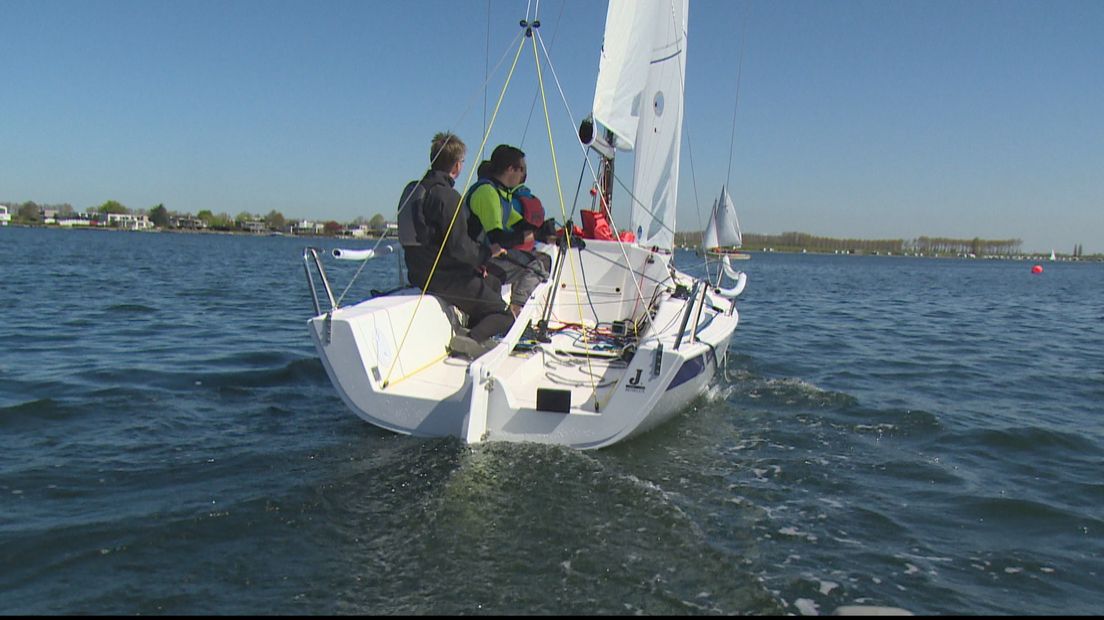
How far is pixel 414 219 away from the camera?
5203 mm

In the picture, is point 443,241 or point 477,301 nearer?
point 443,241

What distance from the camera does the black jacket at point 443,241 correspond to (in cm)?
513

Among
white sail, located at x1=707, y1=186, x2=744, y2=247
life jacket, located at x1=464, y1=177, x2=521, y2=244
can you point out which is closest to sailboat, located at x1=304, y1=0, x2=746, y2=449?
life jacket, located at x1=464, y1=177, x2=521, y2=244

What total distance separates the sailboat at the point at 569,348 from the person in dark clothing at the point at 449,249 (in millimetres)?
154

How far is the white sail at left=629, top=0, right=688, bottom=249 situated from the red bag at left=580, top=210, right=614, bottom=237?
185 centimetres

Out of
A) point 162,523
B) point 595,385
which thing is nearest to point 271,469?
point 162,523

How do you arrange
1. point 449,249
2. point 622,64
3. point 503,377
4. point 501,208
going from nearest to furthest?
point 503,377 < point 449,249 < point 501,208 < point 622,64

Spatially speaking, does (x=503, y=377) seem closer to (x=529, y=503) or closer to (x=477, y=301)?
(x=477, y=301)

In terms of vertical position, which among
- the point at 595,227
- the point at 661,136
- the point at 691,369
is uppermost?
the point at 661,136

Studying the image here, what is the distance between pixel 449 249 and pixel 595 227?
3.00 m

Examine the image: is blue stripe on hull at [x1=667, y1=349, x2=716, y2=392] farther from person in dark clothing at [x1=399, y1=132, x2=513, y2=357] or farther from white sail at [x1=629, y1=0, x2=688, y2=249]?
white sail at [x1=629, y1=0, x2=688, y2=249]

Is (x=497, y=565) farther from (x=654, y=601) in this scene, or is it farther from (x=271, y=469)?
(x=271, y=469)

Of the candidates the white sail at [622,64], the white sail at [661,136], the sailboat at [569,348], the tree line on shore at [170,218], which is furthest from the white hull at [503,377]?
the tree line on shore at [170,218]

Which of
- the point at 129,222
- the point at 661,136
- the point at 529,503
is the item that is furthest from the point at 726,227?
the point at 129,222
